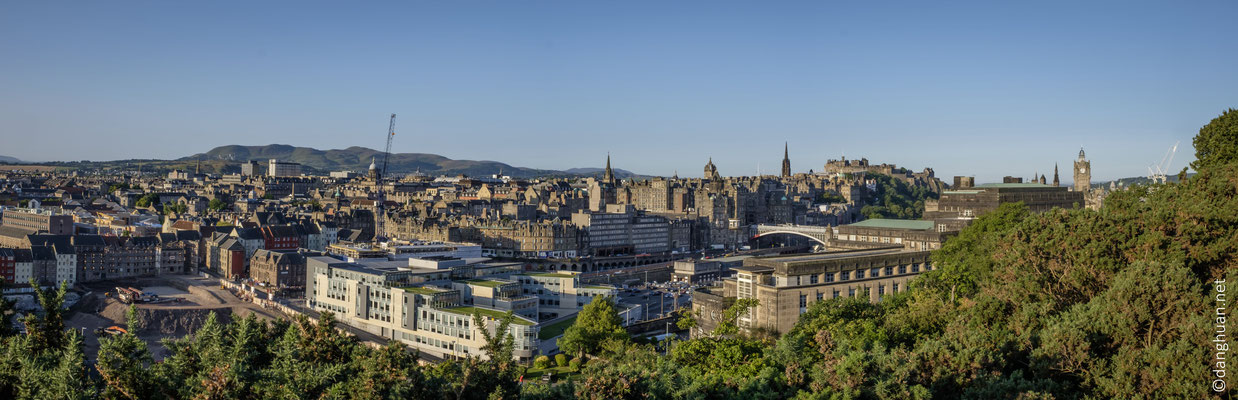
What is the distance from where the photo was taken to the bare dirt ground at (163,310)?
74.0 meters

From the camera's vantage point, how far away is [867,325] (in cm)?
3416

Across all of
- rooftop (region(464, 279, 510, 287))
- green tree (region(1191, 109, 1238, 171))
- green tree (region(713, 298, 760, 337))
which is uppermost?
green tree (region(1191, 109, 1238, 171))

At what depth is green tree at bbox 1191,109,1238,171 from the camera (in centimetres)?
3722

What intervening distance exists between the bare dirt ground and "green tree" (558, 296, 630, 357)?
2886 cm

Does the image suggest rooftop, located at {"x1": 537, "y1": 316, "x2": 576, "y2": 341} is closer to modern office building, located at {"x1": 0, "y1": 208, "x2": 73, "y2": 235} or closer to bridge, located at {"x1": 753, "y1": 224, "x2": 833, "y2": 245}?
bridge, located at {"x1": 753, "y1": 224, "x2": 833, "y2": 245}

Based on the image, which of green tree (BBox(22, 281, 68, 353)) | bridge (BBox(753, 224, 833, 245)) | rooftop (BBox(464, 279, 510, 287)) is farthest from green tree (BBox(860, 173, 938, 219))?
green tree (BBox(22, 281, 68, 353))

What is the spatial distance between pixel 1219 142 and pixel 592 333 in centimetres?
3093

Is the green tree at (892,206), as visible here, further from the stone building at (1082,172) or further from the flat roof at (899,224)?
the flat roof at (899,224)

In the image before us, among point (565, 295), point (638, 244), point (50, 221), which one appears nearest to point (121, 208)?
point (50, 221)

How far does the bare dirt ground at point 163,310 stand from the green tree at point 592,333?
28.9m

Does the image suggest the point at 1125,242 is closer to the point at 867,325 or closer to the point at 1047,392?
the point at 867,325

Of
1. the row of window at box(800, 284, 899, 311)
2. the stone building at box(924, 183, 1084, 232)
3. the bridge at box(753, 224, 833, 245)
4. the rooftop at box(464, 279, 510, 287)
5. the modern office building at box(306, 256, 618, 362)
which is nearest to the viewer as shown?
the row of window at box(800, 284, 899, 311)

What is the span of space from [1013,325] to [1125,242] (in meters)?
6.18

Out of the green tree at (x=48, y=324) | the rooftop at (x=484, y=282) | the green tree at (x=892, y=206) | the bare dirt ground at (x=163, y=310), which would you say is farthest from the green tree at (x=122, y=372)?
the green tree at (x=892, y=206)
